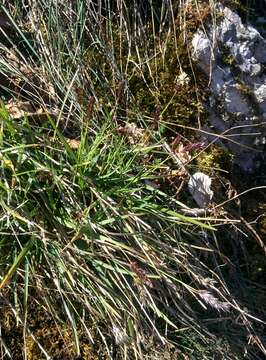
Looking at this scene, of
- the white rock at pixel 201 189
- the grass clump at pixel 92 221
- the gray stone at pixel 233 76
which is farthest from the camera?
the gray stone at pixel 233 76

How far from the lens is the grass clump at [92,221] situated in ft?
7.68

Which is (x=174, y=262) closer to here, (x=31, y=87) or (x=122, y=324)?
(x=122, y=324)

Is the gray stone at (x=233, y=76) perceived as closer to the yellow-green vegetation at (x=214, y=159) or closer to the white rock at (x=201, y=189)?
the yellow-green vegetation at (x=214, y=159)

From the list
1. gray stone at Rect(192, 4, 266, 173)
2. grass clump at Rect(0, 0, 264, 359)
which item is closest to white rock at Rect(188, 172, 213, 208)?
grass clump at Rect(0, 0, 264, 359)

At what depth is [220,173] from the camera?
2.76 meters

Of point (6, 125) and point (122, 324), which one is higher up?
point (6, 125)

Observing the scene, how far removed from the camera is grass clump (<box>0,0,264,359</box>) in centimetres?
234

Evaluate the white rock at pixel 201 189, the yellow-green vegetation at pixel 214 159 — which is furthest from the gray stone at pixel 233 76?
the white rock at pixel 201 189

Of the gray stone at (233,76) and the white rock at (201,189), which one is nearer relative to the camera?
the white rock at (201,189)

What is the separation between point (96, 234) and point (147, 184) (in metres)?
0.27

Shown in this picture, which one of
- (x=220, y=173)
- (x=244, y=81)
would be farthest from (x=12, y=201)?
(x=244, y=81)

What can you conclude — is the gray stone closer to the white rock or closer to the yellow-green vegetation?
the yellow-green vegetation

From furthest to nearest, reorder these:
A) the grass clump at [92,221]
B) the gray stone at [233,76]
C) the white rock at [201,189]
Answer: the gray stone at [233,76] < the white rock at [201,189] < the grass clump at [92,221]

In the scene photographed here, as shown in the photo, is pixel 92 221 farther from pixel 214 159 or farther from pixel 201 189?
pixel 214 159
